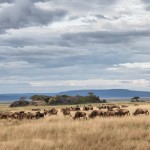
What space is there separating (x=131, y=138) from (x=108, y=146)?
95.8 inches

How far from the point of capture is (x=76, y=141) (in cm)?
1614

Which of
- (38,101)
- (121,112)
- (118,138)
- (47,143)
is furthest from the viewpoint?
(38,101)

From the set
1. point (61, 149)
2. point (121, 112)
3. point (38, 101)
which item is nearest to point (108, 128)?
point (61, 149)

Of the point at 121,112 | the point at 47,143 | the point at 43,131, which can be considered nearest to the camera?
the point at 47,143

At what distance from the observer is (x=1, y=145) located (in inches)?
594

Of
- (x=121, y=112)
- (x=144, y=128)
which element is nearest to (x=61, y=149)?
(x=144, y=128)

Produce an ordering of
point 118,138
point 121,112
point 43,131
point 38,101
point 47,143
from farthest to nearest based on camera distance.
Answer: point 38,101 < point 121,112 < point 43,131 < point 118,138 < point 47,143

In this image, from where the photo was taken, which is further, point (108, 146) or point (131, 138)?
point (131, 138)

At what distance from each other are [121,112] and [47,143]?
21.0 metres

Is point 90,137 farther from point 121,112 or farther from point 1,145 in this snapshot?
point 121,112

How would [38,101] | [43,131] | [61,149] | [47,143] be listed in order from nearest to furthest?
[61,149]
[47,143]
[43,131]
[38,101]

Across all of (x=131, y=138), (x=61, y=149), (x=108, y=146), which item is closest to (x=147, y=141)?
(x=131, y=138)

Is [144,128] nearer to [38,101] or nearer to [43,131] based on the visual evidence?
[43,131]

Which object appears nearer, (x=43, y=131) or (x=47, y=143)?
(x=47, y=143)
